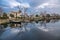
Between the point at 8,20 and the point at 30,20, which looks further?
the point at 30,20

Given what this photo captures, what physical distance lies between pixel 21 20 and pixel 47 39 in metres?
2.43

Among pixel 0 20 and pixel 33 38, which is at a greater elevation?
pixel 0 20

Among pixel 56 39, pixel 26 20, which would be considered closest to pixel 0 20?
pixel 26 20

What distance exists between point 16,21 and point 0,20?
0.60 metres

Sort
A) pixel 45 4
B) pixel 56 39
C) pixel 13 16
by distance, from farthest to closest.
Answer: pixel 13 16, pixel 45 4, pixel 56 39

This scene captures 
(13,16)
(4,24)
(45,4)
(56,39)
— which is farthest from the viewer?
(13,16)

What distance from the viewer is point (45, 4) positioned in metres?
3.75

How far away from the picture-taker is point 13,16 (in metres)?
5.46

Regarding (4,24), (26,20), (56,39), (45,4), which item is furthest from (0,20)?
(56,39)

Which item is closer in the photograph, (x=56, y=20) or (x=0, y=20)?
(x=0, y=20)

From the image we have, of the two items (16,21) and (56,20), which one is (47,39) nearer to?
(16,21)

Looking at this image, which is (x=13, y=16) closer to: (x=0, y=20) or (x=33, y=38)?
(x=0, y=20)

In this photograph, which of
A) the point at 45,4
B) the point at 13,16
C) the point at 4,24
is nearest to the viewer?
the point at 45,4

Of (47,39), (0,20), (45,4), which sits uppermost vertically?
(45,4)
